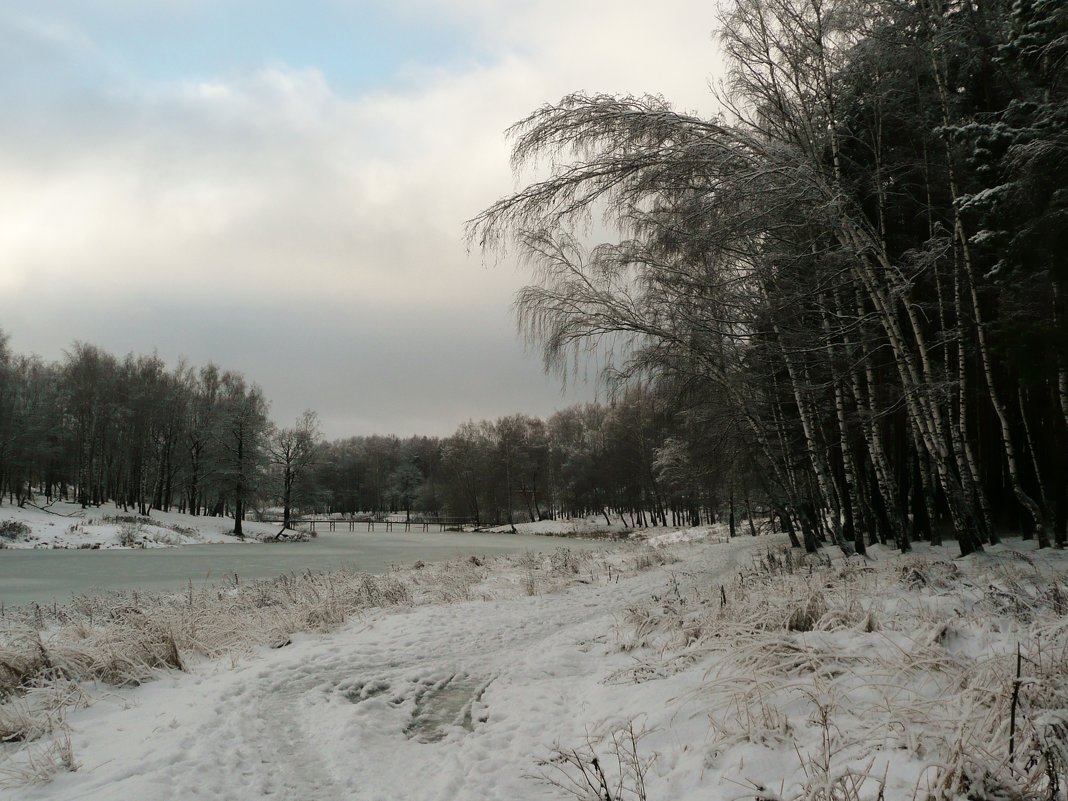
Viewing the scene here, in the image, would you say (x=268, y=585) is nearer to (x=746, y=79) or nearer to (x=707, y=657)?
(x=707, y=657)

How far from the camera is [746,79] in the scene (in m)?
7.96

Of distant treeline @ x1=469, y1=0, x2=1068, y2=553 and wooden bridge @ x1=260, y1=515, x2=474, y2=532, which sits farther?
wooden bridge @ x1=260, y1=515, x2=474, y2=532

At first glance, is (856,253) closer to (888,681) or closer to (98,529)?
(888,681)

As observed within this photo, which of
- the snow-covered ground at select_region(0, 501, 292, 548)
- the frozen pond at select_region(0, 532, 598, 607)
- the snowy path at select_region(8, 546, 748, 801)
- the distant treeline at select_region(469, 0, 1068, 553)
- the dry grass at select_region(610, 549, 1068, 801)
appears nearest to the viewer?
the dry grass at select_region(610, 549, 1068, 801)

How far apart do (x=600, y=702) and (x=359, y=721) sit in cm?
163

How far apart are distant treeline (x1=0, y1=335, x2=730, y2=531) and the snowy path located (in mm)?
24761

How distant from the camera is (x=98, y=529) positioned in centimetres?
2936

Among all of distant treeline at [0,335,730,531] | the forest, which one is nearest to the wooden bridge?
distant treeline at [0,335,730,531]

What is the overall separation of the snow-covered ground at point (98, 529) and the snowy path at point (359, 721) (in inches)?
1098

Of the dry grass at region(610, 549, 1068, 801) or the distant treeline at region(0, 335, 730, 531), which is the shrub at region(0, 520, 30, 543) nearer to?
the distant treeline at region(0, 335, 730, 531)

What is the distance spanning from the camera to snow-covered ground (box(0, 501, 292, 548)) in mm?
26767

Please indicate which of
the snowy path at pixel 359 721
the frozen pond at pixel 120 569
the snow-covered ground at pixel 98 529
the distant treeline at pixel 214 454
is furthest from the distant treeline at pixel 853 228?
the snow-covered ground at pixel 98 529

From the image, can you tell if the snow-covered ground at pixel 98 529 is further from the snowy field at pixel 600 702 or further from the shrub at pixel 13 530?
the snowy field at pixel 600 702

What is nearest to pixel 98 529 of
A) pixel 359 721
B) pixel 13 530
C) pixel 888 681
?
pixel 13 530
